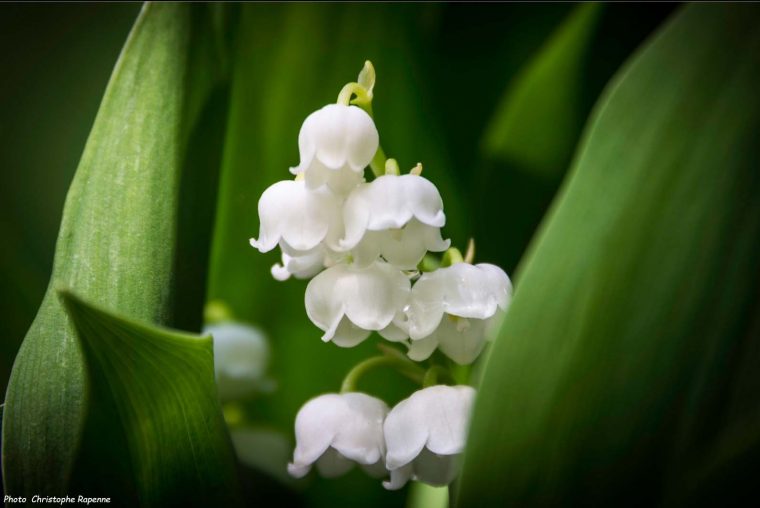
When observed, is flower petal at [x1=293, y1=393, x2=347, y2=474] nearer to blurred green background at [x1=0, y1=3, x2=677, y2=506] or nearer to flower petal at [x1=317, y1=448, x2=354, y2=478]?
flower petal at [x1=317, y1=448, x2=354, y2=478]

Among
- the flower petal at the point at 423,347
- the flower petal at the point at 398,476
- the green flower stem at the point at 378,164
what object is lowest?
the flower petal at the point at 398,476

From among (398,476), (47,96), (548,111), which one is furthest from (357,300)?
(47,96)

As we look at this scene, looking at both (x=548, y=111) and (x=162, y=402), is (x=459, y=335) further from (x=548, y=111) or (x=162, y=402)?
(x=548, y=111)

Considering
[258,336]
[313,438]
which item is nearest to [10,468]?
[313,438]

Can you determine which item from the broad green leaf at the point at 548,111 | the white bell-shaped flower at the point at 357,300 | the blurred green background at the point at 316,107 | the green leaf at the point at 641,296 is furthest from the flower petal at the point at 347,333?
the broad green leaf at the point at 548,111

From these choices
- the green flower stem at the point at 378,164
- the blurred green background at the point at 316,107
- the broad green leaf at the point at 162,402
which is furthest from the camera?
the blurred green background at the point at 316,107

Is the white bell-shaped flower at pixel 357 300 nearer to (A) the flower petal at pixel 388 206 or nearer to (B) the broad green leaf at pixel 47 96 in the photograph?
(A) the flower petal at pixel 388 206
